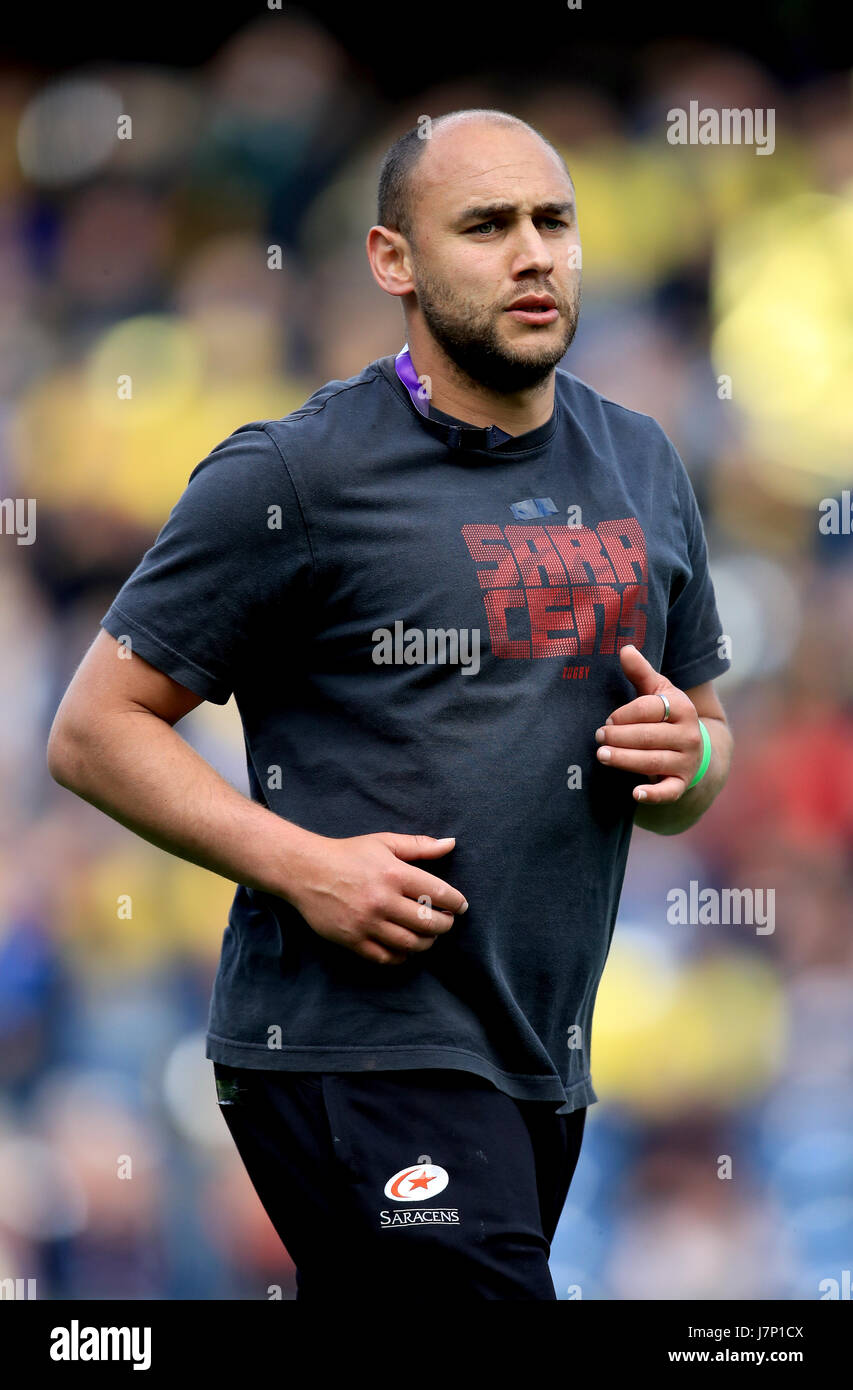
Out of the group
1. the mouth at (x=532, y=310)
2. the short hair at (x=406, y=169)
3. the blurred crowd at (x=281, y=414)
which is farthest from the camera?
the blurred crowd at (x=281, y=414)

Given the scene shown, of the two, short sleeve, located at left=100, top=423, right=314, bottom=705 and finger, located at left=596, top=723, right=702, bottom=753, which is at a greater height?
short sleeve, located at left=100, top=423, right=314, bottom=705

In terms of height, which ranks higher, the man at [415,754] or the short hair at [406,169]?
the short hair at [406,169]

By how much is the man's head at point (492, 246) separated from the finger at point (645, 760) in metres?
0.53

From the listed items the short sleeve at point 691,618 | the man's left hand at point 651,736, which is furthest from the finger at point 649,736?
the short sleeve at point 691,618

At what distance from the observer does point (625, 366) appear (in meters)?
4.05

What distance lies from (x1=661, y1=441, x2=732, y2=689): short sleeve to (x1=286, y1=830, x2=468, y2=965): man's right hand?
24.3 inches

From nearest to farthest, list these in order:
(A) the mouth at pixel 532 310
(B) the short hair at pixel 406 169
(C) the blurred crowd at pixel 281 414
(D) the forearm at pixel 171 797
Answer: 1. (D) the forearm at pixel 171 797
2. (A) the mouth at pixel 532 310
3. (B) the short hair at pixel 406 169
4. (C) the blurred crowd at pixel 281 414

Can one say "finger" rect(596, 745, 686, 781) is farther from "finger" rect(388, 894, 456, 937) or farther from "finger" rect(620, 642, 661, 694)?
"finger" rect(388, 894, 456, 937)

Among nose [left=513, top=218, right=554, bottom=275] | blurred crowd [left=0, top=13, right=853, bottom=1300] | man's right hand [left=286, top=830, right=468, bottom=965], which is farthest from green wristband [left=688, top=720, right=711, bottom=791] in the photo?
blurred crowd [left=0, top=13, right=853, bottom=1300]

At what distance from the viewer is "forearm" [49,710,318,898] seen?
198cm

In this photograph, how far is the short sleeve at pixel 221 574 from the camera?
1.98m

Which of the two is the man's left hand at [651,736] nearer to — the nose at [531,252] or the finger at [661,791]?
the finger at [661,791]

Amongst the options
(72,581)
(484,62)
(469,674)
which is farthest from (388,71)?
(469,674)
